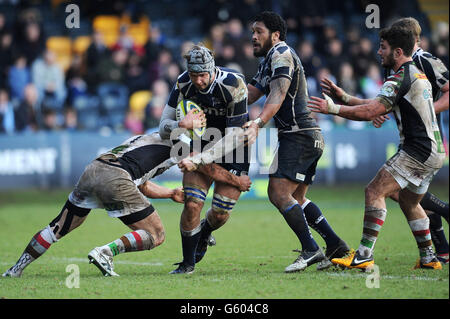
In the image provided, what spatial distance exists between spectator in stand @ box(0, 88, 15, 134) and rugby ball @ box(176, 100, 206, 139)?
10150mm

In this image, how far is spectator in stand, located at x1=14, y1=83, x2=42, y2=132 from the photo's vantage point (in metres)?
17.3

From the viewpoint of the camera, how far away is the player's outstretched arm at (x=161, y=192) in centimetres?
822

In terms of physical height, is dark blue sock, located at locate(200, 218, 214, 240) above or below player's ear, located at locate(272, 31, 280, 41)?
below

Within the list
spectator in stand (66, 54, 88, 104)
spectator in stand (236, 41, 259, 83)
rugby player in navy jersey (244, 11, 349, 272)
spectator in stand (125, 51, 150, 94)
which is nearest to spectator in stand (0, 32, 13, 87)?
spectator in stand (66, 54, 88, 104)

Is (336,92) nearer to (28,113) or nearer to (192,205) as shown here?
(192,205)

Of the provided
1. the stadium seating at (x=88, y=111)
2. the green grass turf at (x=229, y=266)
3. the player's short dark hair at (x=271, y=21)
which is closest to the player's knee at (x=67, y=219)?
the green grass turf at (x=229, y=266)

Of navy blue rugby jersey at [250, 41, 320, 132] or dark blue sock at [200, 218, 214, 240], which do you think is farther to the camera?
dark blue sock at [200, 218, 214, 240]

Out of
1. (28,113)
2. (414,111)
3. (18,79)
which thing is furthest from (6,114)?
(414,111)

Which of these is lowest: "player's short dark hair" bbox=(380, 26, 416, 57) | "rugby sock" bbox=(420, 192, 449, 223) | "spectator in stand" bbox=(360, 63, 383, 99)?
"rugby sock" bbox=(420, 192, 449, 223)

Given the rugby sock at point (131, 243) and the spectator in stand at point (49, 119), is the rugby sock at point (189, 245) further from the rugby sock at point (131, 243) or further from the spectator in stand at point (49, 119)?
the spectator in stand at point (49, 119)

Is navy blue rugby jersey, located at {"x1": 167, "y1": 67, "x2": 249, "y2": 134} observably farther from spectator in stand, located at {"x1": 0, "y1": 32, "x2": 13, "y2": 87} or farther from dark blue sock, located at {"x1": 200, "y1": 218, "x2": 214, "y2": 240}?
spectator in stand, located at {"x1": 0, "y1": 32, "x2": 13, "y2": 87}

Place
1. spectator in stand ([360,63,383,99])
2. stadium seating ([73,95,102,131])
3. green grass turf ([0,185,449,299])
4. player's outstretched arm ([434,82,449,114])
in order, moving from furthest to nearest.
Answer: spectator in stand ([360,63,383,99]) → stadium seating ([73,95,102,131]) → player's outstretched arm ([434,82,449,114]) → green grass turf ([0,185,449,299])
